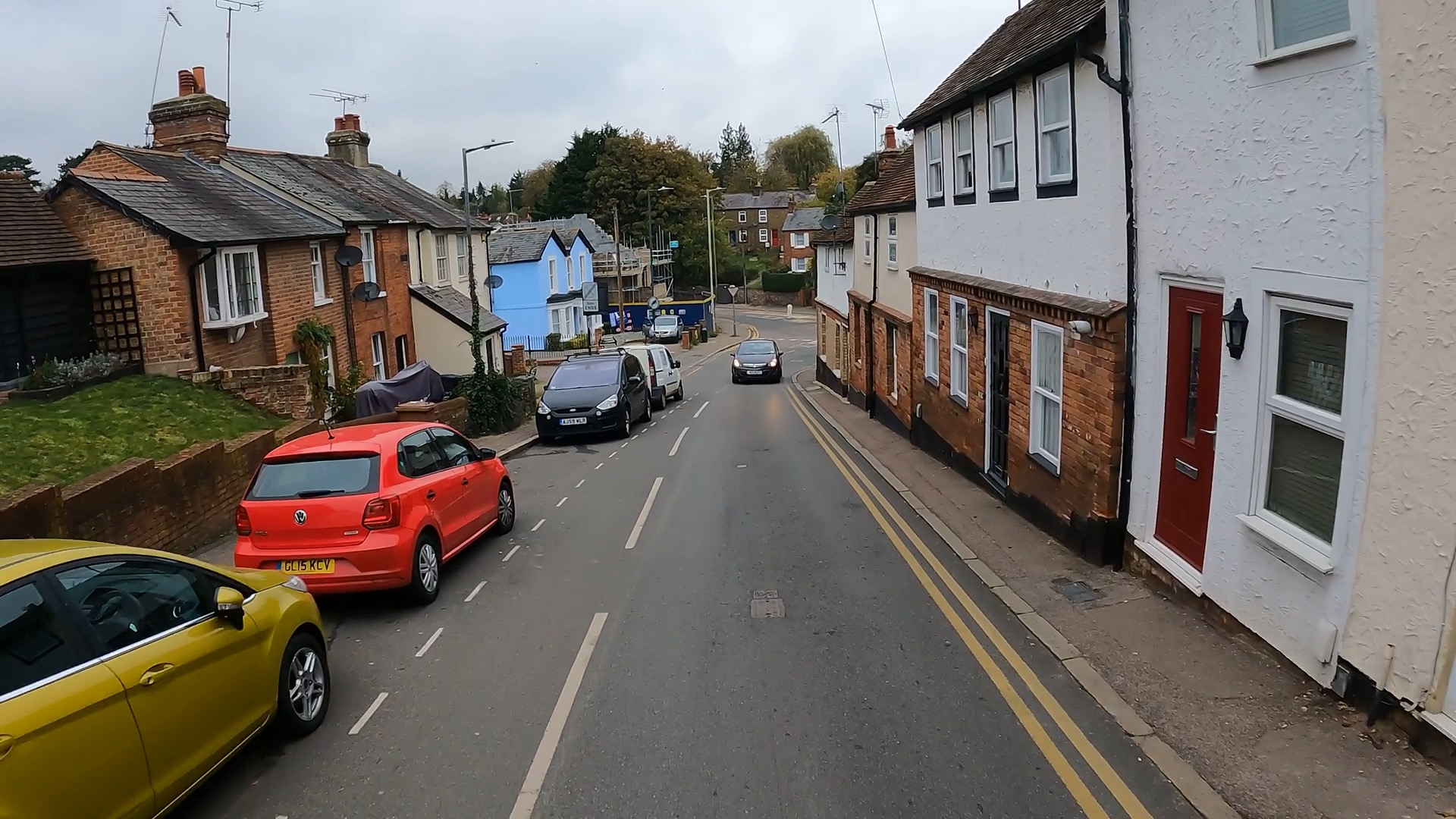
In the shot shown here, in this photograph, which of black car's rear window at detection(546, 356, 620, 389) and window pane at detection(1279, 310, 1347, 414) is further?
black car's rear window at detection(546, 356, 620, 389)

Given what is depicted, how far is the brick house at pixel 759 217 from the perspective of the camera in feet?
364

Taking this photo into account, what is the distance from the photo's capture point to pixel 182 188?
A: 19.5 meters

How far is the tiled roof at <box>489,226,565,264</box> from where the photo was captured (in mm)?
51156

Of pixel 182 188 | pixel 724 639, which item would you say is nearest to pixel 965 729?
pixel 724 639

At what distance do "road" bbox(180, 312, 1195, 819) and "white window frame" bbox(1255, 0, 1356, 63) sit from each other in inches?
165

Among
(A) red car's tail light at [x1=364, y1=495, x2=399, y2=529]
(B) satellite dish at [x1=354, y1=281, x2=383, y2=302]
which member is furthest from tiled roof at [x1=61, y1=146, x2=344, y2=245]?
(A) red car's tail light at [x1=364, y1=495, x2=399, y2=529]

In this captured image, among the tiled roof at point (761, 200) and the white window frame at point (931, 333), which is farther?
the tiled roof at point (761, 200)

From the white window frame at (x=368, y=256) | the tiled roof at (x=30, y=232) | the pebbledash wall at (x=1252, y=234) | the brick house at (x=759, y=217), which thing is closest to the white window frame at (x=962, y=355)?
the pebbledash wall at (x=1252, y=234)

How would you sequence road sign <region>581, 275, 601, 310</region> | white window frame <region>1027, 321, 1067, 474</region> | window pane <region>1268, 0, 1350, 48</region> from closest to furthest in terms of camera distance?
window pane <region>1268, 0, 1350, 48</region> < white window frame <region>1027, 321, 1067, 474</region> < road sign <region>581, 275, 601, 310</region>

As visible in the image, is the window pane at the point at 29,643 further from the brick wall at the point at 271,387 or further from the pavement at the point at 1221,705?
the brick wall at the point at 271,387

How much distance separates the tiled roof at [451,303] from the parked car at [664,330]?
28.7 m

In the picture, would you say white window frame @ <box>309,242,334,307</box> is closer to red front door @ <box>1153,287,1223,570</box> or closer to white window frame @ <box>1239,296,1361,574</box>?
red front door @ <box>1153,287,1223,570</box>

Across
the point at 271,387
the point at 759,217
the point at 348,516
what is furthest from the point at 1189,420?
the point at 759,217

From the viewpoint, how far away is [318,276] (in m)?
22.5
